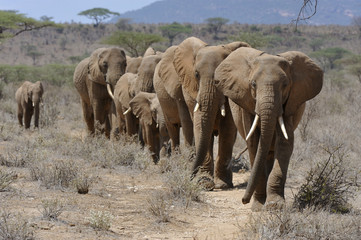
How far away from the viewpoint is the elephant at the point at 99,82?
11812 millimetres

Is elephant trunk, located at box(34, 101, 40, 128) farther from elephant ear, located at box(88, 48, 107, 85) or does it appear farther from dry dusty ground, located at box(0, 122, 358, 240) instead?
dry dusty ground, located at box(0, 122, 358, 240)

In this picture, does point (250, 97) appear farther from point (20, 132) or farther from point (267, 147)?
point (20, 132)

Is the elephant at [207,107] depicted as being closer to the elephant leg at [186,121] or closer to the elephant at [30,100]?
the elephant leg at [186,121]

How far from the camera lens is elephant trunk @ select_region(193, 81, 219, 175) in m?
7.30

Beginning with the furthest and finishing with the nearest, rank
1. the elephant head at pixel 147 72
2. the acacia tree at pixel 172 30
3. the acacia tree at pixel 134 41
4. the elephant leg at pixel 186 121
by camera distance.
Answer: the acacia tree at pixel 172 30 < the acacia tree at pixel 134 41 < the elephant head at pixel 147 72 < the elephant leg at pixel 186 121

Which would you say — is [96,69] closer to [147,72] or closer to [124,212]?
[147,72]

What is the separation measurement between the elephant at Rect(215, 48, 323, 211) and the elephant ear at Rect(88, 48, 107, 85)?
5.81 metres

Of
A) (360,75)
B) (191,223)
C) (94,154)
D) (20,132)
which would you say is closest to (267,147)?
(191,223)

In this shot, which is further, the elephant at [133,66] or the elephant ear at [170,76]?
the elephant at [133,66]

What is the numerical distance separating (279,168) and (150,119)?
4426mm

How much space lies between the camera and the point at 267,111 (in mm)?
5746

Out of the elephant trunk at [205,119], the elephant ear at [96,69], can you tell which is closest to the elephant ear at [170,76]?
the elephant trunk at [205,119]

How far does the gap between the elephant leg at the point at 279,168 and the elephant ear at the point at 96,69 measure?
257 inches

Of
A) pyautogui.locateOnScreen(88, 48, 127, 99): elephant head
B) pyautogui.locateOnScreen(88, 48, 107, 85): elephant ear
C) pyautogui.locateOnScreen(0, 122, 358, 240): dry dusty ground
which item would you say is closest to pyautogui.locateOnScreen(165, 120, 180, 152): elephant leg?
pyautogui.locateOnScreen(0, 122, 358, 240): dry dusty ground
